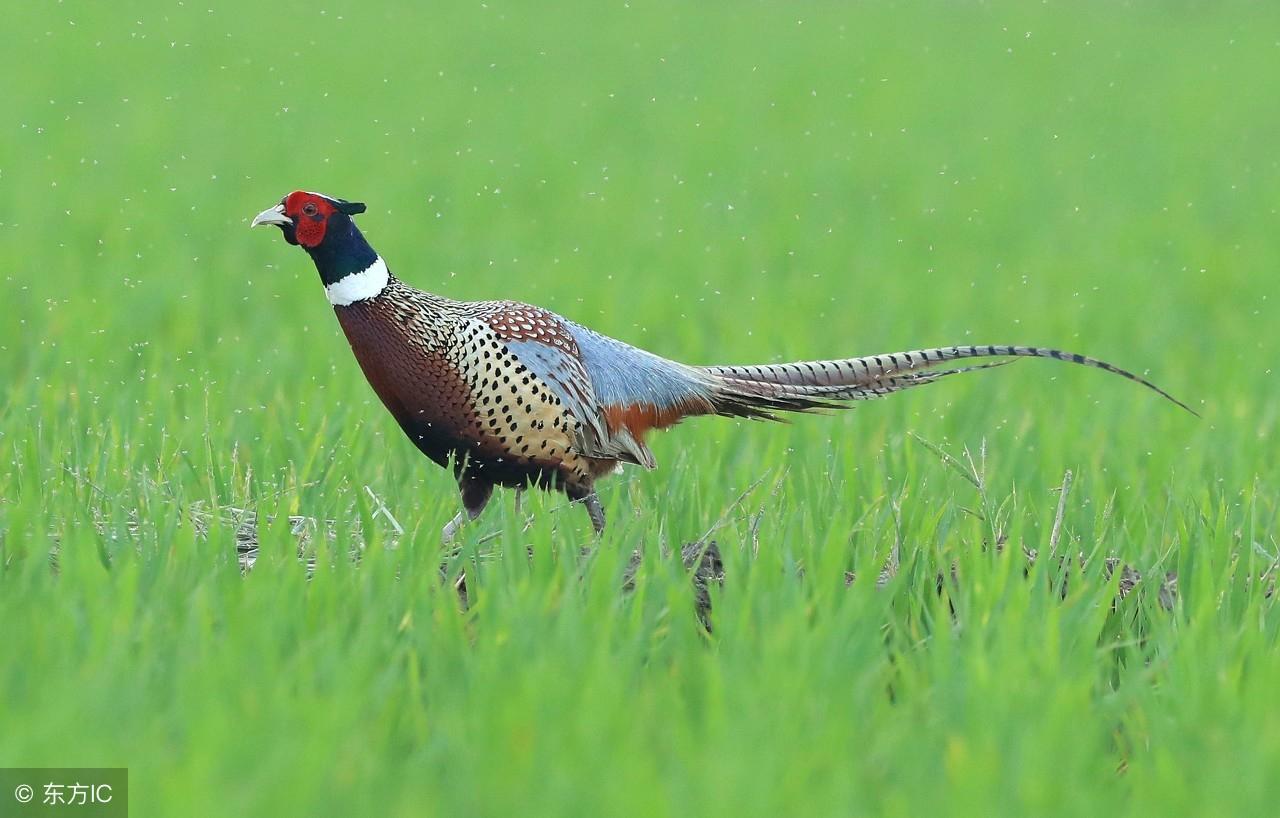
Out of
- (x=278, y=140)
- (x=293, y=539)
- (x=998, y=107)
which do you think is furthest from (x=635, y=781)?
(x=998, y=107)

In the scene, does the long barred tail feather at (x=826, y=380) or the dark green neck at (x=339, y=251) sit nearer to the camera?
the dark green neck at (x=339, y=251)

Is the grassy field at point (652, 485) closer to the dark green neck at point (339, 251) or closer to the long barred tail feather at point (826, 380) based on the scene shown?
the long barred tail feather at point (826, 380)

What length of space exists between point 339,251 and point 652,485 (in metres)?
1.46

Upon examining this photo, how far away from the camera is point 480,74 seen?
68.6ft

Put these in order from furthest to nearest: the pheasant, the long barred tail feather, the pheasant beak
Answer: the long barred tail feather < the pheasant < the pheasant beak

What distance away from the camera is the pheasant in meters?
4.89

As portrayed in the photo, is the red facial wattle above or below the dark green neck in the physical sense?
above

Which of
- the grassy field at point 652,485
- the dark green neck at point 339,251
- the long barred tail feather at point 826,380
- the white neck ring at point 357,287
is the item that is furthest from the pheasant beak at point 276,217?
the long barred tail feather at point 826,380

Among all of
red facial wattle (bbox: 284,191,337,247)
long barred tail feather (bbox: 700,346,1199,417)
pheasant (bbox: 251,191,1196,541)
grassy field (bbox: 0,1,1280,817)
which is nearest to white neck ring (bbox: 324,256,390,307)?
pheasant (bbox: 251,191,1196,541)

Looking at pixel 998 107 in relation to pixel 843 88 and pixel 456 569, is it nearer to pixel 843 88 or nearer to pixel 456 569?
pixel 843 88

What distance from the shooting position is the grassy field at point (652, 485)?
319cm

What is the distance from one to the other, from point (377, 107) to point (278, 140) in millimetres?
2812

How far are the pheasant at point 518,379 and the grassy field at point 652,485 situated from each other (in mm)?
200

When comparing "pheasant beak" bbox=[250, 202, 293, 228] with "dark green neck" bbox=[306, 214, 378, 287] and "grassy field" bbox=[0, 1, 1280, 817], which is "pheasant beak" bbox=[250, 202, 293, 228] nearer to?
"dark green neck" bbox=[306, 214, 378, 287]
